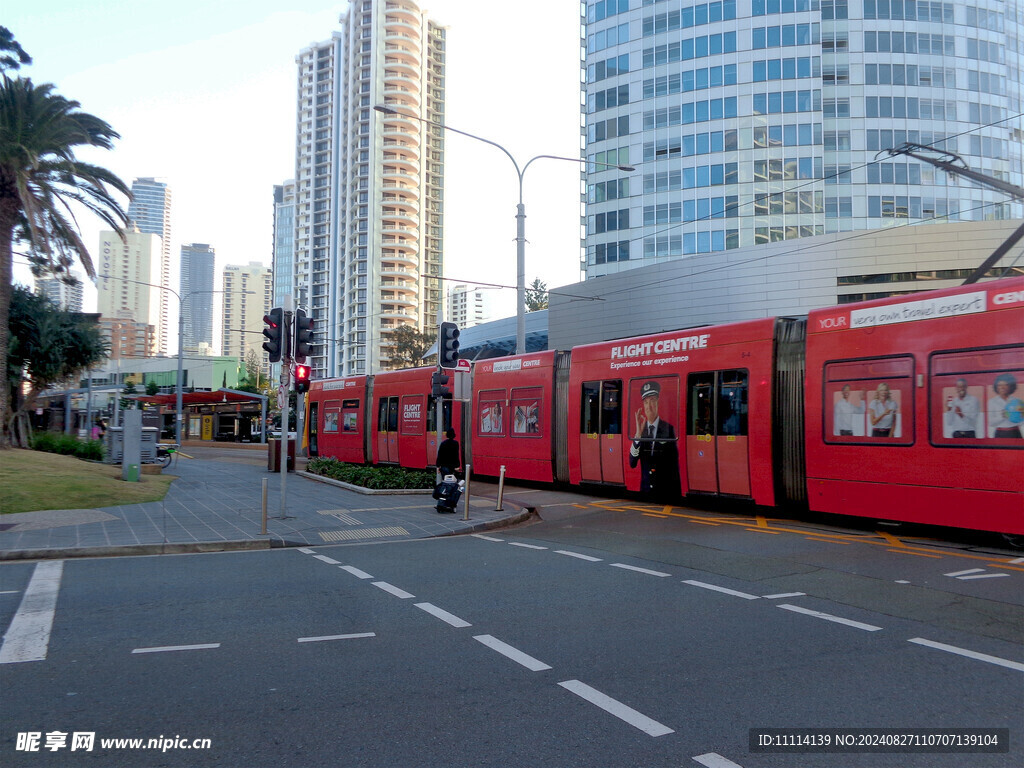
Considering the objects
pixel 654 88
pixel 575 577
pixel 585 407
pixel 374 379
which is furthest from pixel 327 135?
pixel 575 577

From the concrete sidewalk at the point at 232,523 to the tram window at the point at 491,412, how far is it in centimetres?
291

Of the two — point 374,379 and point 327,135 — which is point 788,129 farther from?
point 327,135

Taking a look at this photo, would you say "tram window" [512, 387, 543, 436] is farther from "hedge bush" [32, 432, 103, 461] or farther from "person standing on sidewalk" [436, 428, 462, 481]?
"hedge bush" [32, 432, 103, 461]

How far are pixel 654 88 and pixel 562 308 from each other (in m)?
21.6

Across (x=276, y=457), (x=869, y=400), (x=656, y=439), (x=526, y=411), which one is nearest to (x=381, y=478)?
(x=526, y=411)

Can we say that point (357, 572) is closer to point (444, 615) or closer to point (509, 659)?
point (444, 615)

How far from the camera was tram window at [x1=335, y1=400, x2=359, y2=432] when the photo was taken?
2920 centimetres

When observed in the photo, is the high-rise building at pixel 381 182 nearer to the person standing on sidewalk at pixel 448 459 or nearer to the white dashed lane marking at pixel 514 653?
the person standing on sidewalk at pixel 448 459

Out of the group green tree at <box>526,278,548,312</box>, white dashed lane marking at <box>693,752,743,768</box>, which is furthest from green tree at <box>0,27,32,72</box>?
green tree at <box>526,278,548,312</box>

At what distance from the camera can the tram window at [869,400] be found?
11.1 meters

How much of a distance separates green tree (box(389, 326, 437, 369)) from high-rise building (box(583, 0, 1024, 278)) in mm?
21371

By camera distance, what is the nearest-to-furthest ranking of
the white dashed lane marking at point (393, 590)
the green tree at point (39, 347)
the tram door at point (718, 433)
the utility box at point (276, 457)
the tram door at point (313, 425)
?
the white dashed lane marking at point (393, 590) → the tram door at point (718, 433) → the green tree at point (39, 347) → the utility box at point (276, 457) → the tram door at point (313, 425)

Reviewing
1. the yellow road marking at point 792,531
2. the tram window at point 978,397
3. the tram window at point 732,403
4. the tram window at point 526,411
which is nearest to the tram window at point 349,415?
the tram window at point 526,411

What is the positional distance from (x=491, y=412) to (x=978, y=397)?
13249 mm
